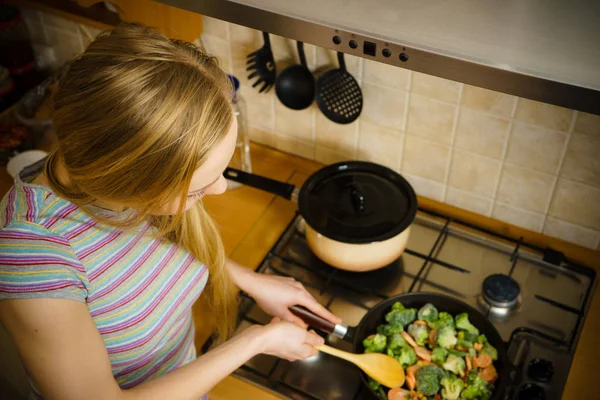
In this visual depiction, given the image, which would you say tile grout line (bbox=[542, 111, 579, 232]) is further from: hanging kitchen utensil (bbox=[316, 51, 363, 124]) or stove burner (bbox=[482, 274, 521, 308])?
hanging kitchen utensil (bbox=[316, 51, 363, 124])

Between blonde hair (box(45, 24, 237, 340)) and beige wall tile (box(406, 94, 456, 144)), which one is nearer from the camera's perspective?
blonde hair (box(45, 24, 237, 340))

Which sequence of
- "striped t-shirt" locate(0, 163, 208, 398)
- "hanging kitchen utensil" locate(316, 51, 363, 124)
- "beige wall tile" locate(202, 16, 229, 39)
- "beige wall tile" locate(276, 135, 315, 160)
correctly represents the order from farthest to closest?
"beige wall tile" locate(276, 135, 315, 160) < "beige wall tile" locate(202, 16, 229, 39) < "hanging kitchen utensil" locate(316, 51, 363, 124) < "striped t-shirt" locate(0, 163, 208, 398)

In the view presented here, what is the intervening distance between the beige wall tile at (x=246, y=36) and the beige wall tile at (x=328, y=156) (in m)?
0.30

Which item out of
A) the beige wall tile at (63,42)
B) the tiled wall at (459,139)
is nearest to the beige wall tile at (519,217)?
the tiled wall at (459,139)

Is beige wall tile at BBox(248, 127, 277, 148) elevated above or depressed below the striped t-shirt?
below

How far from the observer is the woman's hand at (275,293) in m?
1.24

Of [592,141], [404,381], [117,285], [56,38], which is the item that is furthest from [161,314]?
[56,38]

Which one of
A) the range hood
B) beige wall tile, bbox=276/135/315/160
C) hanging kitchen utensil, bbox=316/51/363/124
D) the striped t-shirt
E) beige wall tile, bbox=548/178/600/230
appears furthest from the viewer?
beige wall tile, bbox=276/135/315/160

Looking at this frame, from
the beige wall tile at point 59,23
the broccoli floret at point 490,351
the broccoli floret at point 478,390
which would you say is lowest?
the broccoli floret at point 478,390

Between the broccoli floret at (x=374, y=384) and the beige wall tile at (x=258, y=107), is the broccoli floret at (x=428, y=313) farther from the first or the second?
the beige wall tile at (x=258, y=107)

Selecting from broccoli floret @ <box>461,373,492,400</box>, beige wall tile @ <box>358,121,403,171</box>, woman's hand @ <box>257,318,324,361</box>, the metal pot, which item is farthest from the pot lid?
broccoli floret @ <box>461,373,492,400</box>

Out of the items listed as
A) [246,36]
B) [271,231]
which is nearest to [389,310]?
[271,231]

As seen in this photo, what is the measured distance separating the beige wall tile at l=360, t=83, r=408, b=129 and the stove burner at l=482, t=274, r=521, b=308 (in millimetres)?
395

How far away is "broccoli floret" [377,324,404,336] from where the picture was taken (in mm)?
1218
